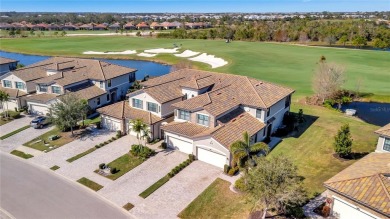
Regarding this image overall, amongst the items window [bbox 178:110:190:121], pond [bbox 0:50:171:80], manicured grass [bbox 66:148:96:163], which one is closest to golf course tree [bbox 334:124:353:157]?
window [bbox 178:110:190:121]

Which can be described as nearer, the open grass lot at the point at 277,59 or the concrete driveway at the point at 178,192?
the concrete driveway at the point at 178,192

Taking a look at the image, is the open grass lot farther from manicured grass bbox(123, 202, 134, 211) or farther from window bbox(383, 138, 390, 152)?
manicured grass bbox(123, 202, 134, 211)

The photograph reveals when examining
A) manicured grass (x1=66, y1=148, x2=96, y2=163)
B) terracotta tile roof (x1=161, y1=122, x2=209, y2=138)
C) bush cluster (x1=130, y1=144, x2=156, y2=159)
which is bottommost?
manicured grass (x1=66, y1=148, x2=96, y2=163)

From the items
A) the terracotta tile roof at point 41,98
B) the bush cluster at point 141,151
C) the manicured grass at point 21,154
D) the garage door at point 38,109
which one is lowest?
the manicured grass at point 21,154

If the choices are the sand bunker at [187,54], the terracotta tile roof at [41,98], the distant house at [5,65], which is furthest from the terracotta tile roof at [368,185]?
the sand bunker at [187,54]

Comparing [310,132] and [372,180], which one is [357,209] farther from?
[310,132]

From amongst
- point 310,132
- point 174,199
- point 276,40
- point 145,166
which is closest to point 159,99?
point 145,166

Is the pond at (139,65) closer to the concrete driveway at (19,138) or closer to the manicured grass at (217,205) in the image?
A: the concrete driveway at (19,138)
